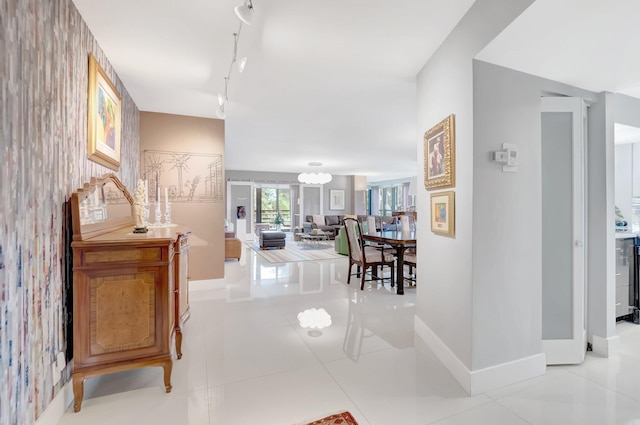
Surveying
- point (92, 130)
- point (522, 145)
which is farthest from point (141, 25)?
point (522, 145)

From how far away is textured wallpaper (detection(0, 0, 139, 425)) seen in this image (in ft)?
4.25

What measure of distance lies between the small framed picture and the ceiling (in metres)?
7.95

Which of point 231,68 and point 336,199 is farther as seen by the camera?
point 336,199

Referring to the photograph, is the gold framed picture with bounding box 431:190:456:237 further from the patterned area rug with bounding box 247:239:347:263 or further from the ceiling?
the patterned area rug with bounding box 247:239:347:263

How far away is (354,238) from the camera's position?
4570mm

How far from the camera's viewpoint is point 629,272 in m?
3.09

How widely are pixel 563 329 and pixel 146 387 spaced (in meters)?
3.09

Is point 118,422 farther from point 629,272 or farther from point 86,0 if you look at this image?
point 629,272

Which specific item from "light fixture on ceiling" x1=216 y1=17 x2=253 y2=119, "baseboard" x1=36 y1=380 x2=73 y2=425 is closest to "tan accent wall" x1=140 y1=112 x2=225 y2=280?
"light fixture on ceiling" x1=216 y1=17 x2=253 y2=119

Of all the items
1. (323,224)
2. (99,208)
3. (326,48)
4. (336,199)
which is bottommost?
(323,224)

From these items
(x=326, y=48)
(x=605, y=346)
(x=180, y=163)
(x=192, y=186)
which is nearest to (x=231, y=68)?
(x=326, y=48)

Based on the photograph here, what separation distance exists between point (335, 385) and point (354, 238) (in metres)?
2.72

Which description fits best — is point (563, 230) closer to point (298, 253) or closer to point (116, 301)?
point (116, 301)

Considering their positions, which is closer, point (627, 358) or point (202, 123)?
point (627, 358)
